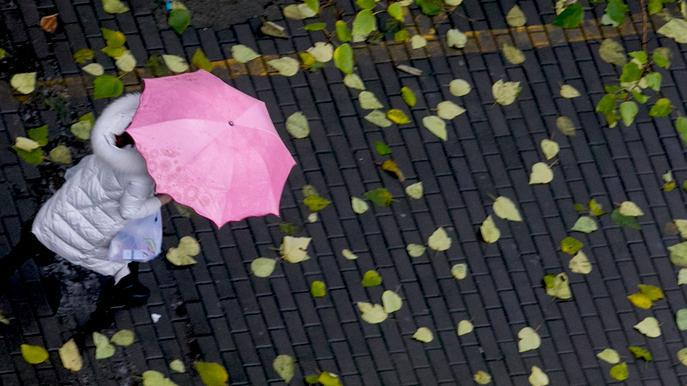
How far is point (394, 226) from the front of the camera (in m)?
5.47

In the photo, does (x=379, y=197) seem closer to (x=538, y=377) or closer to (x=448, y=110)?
(x=448, y=110)

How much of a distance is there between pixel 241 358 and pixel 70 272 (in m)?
0.99

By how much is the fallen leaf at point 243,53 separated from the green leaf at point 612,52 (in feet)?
7.15

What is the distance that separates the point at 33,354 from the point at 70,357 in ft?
0.58

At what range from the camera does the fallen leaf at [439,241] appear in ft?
17.9

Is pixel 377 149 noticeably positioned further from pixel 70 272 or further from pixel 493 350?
pixel 70 272

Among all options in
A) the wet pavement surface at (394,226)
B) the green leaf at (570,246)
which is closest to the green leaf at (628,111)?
the wet pavement surface at (394,226)

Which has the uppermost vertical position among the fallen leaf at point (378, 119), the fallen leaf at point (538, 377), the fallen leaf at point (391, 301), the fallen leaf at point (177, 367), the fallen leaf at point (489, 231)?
the fallen leaf at point (378, 119)

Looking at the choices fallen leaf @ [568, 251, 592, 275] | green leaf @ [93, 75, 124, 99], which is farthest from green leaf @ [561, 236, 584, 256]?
green leaf @ [93, 75, 124, 99]

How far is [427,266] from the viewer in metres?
5.41

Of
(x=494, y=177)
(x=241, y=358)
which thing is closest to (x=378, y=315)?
(x=241, y=358)

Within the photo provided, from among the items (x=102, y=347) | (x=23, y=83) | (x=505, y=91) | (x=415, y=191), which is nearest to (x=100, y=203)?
(x=102, y=347)

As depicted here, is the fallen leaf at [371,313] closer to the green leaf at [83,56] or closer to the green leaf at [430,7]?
the green leaf at [430,7]

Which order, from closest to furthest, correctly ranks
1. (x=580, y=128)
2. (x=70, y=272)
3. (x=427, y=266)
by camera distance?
(x=70, y=272), (x=427, y=266), (x=580, y=128)
